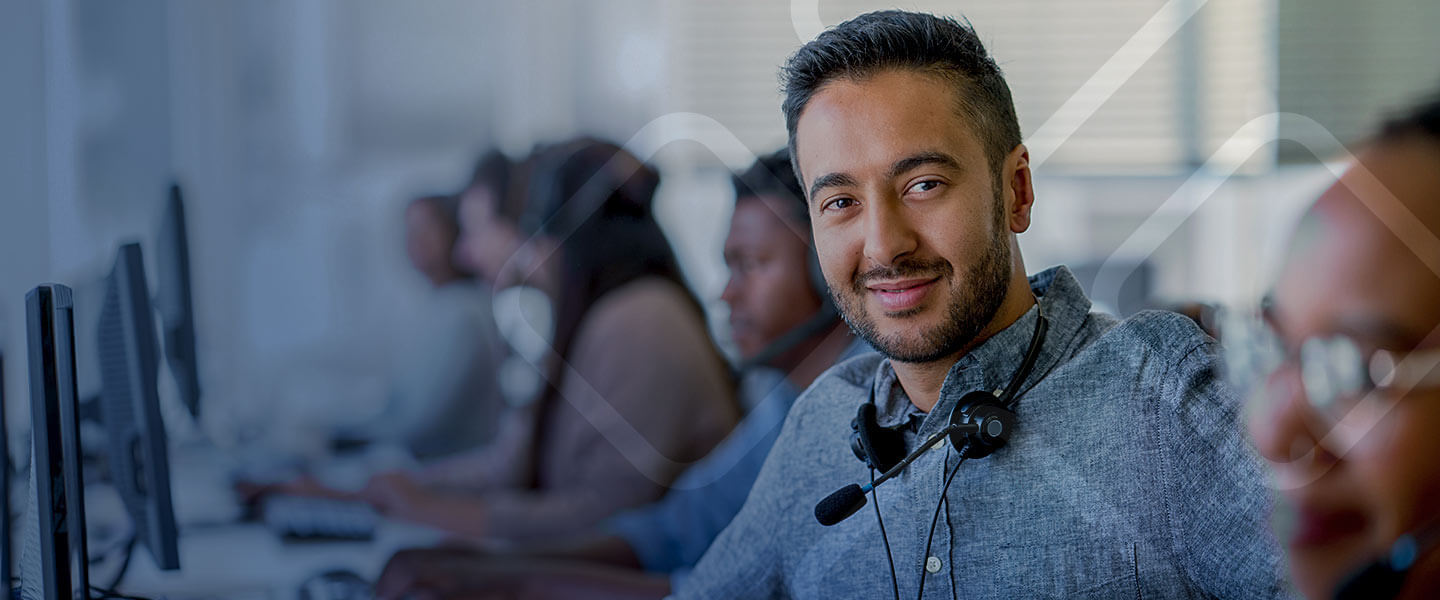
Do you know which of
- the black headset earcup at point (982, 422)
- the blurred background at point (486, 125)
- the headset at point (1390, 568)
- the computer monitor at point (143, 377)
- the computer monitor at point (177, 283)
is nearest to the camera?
the black headset earcup at point (982, 422)

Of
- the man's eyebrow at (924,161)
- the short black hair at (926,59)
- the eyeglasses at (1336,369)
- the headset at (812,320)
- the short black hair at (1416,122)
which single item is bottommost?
the eyeglasses at (1336,369)

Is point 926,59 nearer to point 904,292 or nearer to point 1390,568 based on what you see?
point 904,292

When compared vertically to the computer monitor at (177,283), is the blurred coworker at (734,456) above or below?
below

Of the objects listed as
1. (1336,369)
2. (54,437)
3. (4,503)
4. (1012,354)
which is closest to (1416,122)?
(1336,369)

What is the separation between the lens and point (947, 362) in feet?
3.40

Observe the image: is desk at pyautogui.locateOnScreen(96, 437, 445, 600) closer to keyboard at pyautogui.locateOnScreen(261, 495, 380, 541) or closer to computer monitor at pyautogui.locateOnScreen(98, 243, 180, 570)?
keyboard at pyautogui.locateOnScreen(261, 495, 380, 541)

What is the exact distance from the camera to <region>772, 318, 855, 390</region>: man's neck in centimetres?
200

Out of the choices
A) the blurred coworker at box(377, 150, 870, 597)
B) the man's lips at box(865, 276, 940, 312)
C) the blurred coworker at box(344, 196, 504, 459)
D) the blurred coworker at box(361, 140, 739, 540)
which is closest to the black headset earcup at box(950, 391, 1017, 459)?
the man's lips at box(865, 276, 940, 312)

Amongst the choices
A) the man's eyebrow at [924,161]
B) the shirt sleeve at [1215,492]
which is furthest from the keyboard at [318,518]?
the shirt sleeve at [1215,492]

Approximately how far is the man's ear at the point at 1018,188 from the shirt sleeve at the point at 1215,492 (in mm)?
212

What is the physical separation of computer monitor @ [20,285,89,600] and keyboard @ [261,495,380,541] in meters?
1.39

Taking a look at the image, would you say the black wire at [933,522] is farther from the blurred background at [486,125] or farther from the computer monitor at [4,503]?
the blurred background at [486,125]

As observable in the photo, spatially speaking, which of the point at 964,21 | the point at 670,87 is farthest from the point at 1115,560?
the point at 670,87

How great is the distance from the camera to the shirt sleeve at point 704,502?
77.9 inches
